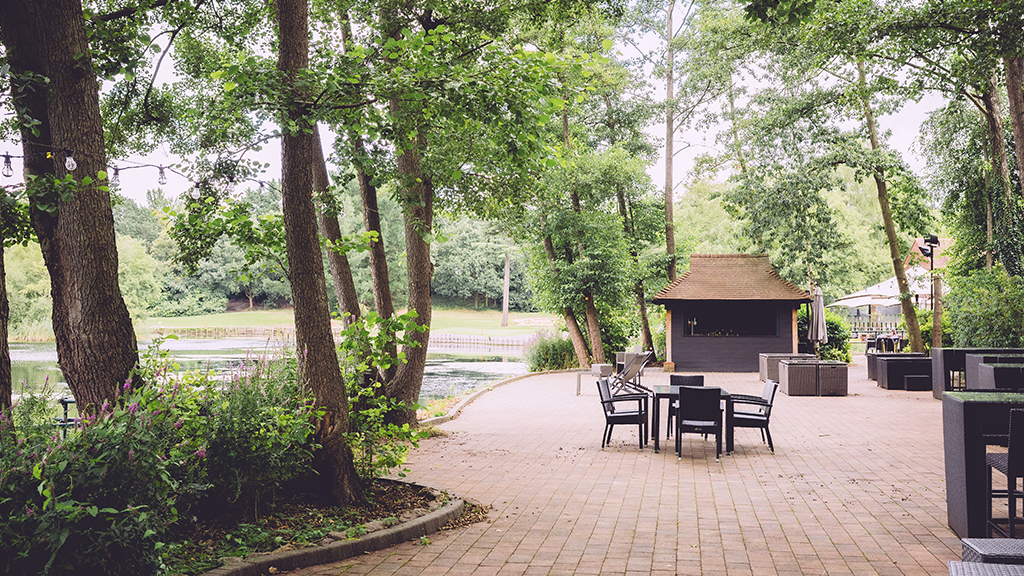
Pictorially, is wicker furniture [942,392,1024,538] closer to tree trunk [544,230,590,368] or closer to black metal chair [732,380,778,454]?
black metal chair [732,380,778,454]

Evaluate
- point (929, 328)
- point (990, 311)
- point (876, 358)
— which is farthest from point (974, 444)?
point (929, 328)

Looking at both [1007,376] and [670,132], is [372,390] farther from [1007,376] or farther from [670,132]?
[670,132]

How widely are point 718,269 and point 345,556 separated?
19831 millimetres

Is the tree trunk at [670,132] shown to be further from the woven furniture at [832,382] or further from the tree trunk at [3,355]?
the tree trunk at [3,355]

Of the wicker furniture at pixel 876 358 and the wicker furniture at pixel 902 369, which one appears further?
the wicker furniture at pixel 876 358

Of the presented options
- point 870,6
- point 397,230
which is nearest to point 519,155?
point 870,6

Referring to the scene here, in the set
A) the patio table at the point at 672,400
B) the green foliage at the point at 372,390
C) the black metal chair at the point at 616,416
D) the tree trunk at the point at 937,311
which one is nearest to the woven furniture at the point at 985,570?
the green foliage at the point at 372,390

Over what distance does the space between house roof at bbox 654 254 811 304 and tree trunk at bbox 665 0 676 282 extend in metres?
1.62

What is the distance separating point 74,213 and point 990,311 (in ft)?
57.0

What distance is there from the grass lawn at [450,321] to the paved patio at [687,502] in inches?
1711

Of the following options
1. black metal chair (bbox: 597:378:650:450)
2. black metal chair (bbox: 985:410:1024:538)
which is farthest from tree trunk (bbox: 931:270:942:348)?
black metal chair (bbox: 985:410:1024:538)

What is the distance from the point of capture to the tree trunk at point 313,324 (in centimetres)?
546

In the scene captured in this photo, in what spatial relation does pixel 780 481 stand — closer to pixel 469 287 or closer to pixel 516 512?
pixel 516 512

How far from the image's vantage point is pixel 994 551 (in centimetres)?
260
